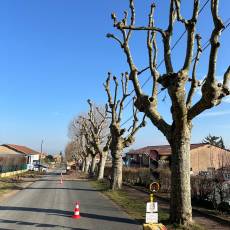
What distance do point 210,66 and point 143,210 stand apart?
26.6 ft

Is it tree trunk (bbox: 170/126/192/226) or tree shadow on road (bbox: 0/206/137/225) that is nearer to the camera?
tree trunk (bbox: 170/126/192/226)

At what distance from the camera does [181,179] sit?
13.5 metres

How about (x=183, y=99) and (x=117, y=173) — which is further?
(x=117, y=173)

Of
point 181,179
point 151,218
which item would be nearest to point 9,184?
point 181,179

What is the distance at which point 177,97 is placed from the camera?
1329 cm

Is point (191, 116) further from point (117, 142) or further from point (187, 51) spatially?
point (117, 142)

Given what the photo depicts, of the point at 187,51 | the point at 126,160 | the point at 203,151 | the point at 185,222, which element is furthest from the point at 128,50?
the point at 126,160

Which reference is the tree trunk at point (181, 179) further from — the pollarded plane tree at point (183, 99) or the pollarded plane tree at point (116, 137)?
the pollarded plane tree at point (116, 137)

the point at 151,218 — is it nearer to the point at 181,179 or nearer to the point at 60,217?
the point at 181,179

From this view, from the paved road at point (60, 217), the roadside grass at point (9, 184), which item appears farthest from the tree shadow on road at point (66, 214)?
the roadside grass at point (9, 184)

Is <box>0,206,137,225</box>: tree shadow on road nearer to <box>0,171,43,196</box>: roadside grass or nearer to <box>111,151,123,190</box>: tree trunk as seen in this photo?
<box>0,171,43,196</box>: roadside grass

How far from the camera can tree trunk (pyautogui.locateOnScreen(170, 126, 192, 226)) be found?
13281 mm

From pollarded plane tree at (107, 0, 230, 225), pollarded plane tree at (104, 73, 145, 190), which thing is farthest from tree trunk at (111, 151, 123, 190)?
pollarded plane tree at (107, 0, 230, 225)

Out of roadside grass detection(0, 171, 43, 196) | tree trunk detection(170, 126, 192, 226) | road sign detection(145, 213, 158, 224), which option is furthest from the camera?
roadside grass detection(0, 171, 43, 196)
